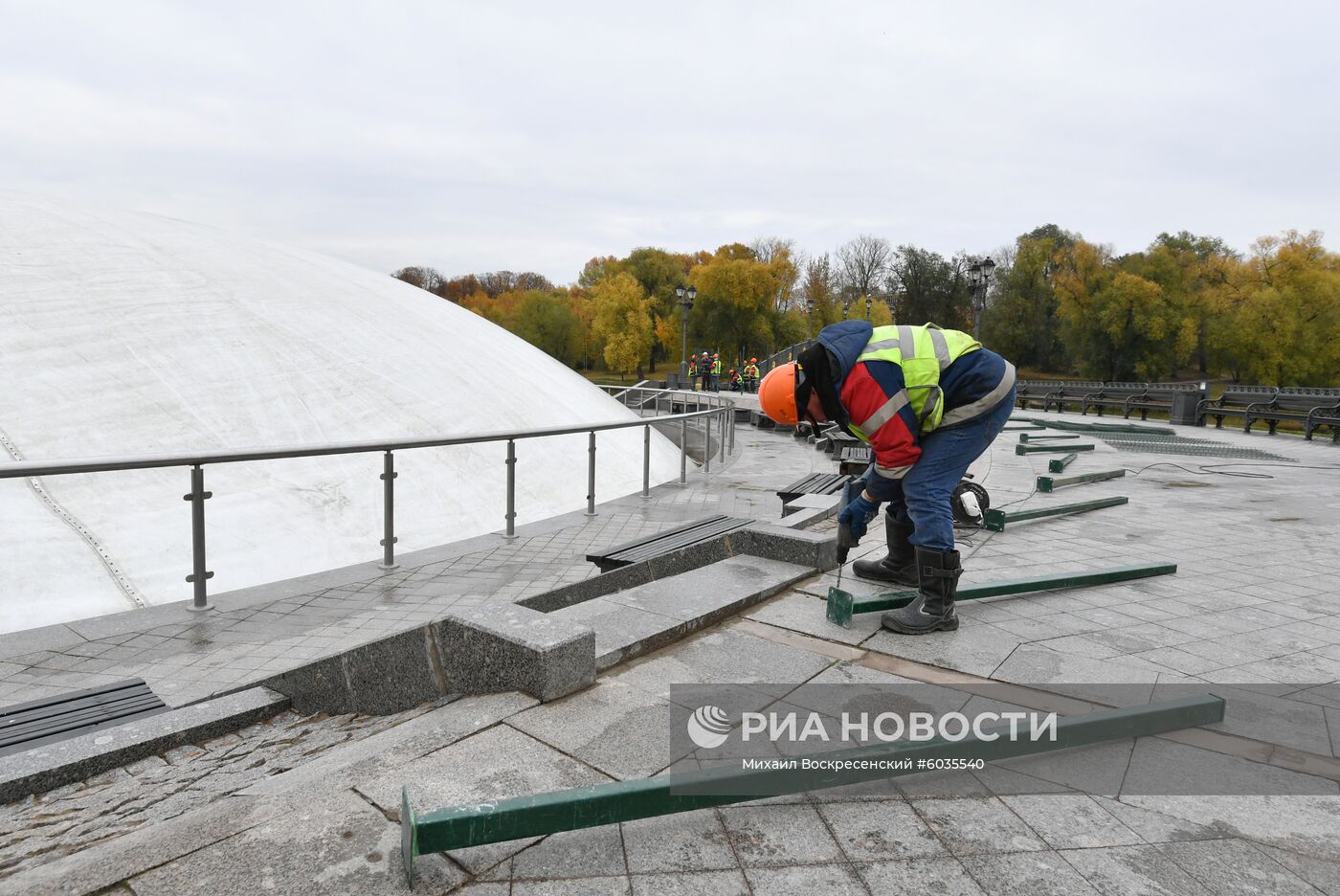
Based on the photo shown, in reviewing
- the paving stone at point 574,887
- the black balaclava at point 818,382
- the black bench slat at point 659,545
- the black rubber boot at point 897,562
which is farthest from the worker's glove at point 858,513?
the paving stone at point 574,887

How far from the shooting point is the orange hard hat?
147 inches

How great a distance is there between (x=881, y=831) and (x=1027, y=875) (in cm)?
38

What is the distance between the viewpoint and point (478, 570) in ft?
20.2

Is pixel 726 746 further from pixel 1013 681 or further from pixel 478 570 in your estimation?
pixel 478 570

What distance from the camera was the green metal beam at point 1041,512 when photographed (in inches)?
263

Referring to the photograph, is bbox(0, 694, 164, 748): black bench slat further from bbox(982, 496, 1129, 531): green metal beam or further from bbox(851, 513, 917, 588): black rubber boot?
bbox(982, 496, 1129, 531): green metal beam

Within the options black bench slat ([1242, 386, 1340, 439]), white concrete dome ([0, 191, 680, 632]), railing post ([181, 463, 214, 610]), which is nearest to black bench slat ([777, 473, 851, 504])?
white concrete dome ([0, 191, 680, 632])

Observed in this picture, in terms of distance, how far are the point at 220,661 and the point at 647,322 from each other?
53.6 m

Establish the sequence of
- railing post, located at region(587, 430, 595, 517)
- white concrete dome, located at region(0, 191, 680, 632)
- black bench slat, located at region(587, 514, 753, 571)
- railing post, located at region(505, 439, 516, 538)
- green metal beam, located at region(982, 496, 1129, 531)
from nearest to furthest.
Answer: black bench slat, located at region(587, 514, 753, 571), white concrete dome, located at region(0, 191, 680, 632), green metal beam, located at region(982, 496, 1129, 531), railing post, located at region(505, 439, 516, 538), railing post, located at region(587, 430, 595, 517)

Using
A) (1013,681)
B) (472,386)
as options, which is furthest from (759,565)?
(472,386)

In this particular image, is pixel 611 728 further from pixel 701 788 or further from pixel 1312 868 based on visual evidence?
pixel 1312 868

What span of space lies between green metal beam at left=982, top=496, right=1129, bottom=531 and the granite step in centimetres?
265

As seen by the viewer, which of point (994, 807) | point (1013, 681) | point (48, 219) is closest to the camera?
point (994, 807)

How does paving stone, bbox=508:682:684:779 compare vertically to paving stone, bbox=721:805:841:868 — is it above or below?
above
